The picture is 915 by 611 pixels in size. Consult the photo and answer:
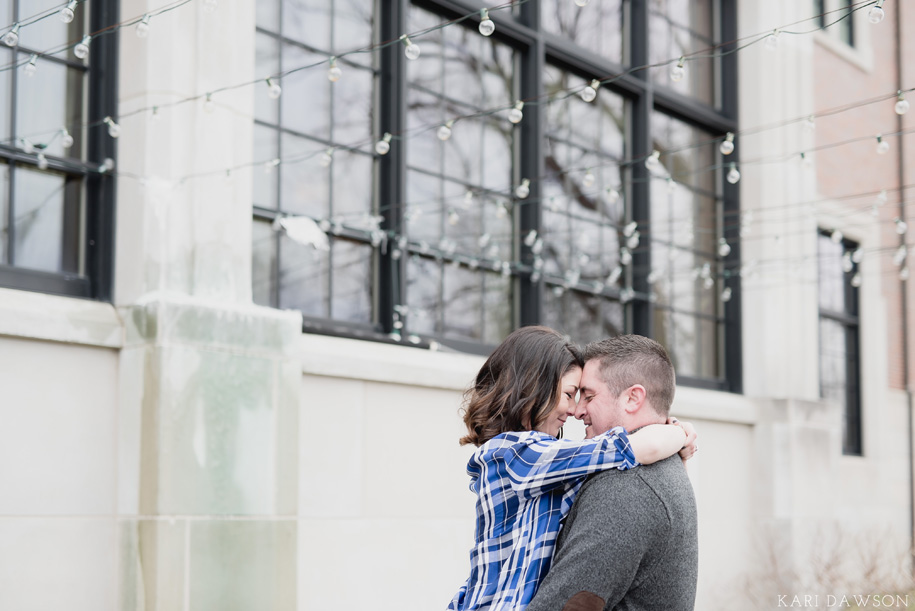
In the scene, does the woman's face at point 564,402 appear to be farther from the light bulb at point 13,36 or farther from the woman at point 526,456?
the light bulb at point 13,36

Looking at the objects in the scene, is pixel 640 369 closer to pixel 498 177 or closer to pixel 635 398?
pixel 635 398

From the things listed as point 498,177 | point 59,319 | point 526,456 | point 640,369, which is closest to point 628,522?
point 526,456

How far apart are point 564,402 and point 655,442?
46cm

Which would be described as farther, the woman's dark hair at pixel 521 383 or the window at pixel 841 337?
the window at pixel 841 337

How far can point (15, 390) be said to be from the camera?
5.04m

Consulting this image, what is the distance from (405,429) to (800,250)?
5174 mm

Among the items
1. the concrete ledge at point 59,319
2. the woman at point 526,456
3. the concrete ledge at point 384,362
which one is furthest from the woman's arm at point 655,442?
the concrete ledge at point 384,362

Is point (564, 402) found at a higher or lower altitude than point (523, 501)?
higher

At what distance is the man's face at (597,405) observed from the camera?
303cm

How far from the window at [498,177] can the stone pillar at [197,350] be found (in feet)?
1.56

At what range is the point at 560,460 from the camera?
111 inches

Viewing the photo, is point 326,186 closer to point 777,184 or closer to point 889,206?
point 777,184

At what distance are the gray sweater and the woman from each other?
61 millimetres

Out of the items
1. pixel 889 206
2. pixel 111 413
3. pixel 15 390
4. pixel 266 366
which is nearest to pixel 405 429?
pixel 266 366
